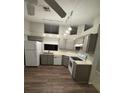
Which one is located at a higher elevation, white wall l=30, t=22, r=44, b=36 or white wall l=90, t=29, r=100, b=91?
white wall l=30, t=22, r=44, b=36

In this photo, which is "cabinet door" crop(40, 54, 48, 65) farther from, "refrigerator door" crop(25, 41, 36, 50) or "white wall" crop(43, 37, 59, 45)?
"white wall" crop(43, 37, 59, 45)

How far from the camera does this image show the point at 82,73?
391cm

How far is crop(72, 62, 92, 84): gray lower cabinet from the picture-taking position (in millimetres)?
3836

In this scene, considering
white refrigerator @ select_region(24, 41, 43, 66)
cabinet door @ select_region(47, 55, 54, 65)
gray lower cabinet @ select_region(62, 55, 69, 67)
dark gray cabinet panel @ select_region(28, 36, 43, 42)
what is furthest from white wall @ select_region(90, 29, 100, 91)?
dark gray cabinet panel @ select_region(28, 36, 43, 42)

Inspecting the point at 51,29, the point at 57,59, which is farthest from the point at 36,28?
the point at 57,59

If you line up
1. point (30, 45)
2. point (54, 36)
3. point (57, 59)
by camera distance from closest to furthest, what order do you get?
1. point (30, 45)
2. point (57, 59)
3. point (54, 36)

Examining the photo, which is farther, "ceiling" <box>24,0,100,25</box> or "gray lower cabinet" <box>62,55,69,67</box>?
"gray lower cabinet" <box>62,55,69,67</box>

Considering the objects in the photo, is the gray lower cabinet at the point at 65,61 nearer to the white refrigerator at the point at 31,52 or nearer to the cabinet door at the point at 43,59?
the cabinet door at the point at 43,59

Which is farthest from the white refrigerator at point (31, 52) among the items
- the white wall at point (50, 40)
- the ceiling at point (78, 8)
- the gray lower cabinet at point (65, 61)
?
the ceiling at point (78, 8)

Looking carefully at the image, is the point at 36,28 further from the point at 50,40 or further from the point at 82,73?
the point at 82,73

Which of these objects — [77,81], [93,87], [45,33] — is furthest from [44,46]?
[93,87]
